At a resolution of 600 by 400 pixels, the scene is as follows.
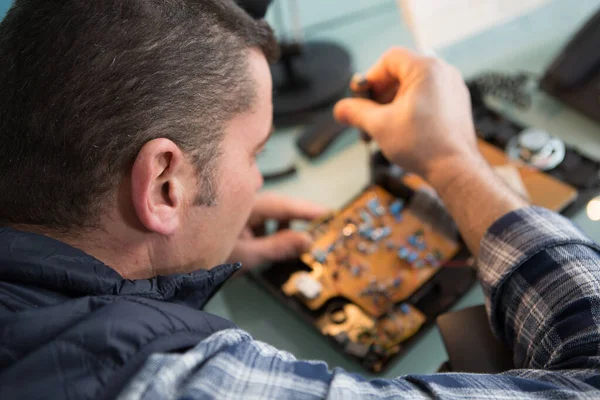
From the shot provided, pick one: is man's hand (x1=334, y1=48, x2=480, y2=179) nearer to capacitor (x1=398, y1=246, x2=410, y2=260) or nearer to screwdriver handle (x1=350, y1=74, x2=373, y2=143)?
screwdriver handle (x1=350, y1=74, x2=373, y2=143)

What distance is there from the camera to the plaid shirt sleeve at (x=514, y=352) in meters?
0.49

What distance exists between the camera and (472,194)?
81 centimetres

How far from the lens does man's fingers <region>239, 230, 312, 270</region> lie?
979mm

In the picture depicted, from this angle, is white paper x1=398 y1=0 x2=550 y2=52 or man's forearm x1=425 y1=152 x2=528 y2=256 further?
white paper x1=398 y1=0 x2=550 y2=52

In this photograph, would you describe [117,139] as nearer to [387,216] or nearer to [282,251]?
[282,251]

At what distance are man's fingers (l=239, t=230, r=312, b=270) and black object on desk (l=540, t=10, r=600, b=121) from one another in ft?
2.15

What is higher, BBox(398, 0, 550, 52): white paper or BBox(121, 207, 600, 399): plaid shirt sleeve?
BBox(398, 0, 550, 52): white paper

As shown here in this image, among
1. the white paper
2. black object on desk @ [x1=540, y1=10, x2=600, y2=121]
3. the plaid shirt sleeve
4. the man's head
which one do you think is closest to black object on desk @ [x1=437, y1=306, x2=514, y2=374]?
the plaid shirt sleeve

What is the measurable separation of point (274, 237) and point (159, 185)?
15.6 inches

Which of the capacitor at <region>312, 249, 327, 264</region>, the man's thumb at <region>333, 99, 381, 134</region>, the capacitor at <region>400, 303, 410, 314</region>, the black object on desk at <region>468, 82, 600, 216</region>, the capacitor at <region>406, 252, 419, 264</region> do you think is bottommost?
the capacitor at <region>400, 303, 410, 314</region>

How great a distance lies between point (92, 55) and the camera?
0.58 m

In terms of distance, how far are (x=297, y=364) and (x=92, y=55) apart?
0.39 meters

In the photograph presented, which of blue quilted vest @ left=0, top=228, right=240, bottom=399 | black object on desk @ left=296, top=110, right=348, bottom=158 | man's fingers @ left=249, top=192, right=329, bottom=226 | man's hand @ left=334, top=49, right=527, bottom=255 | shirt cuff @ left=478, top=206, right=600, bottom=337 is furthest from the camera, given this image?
black object on desk @ left=296, top=110, right=348, bottom=158

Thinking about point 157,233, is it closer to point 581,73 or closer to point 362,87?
point 362,87
